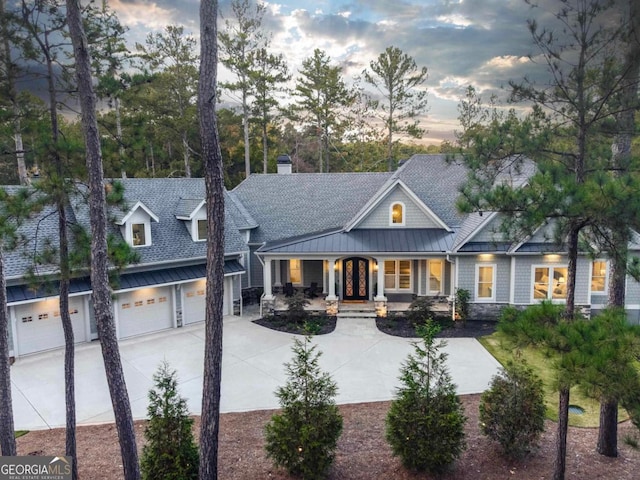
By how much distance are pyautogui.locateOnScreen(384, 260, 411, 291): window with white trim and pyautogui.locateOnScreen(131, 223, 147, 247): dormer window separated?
33.6 ft

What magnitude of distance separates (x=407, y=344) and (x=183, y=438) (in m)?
9.22

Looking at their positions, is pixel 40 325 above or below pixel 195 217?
below

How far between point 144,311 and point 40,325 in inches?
128

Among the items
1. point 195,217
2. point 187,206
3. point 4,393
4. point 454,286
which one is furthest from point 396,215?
point 4,393

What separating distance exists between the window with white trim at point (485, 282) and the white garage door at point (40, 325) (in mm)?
14937

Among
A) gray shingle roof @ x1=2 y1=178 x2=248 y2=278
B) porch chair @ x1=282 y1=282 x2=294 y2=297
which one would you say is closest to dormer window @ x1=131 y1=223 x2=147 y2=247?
gray shingle roof @ x1=2 y1=178 x2=248 y2=278

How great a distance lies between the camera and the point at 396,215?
18.2m

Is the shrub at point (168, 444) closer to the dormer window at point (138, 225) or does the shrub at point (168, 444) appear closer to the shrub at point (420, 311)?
the dormer window at point (138, 225)

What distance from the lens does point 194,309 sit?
16.4 meters

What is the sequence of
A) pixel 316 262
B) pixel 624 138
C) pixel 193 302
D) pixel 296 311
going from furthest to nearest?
pixel 316 262, pixel 193 302, pixel 296 311, pixel 624 138

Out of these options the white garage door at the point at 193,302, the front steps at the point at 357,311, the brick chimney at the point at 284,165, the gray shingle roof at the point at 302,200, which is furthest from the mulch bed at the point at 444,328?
the brick chimney at the point at 284,165

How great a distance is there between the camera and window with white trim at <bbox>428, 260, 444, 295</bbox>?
1781 centimetres

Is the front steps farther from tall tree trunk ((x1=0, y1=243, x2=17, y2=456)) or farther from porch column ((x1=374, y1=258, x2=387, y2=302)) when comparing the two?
tall tree trunk ((x1=0, y1=243, x2=17, y2=456))

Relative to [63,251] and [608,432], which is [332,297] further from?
[63,251]
